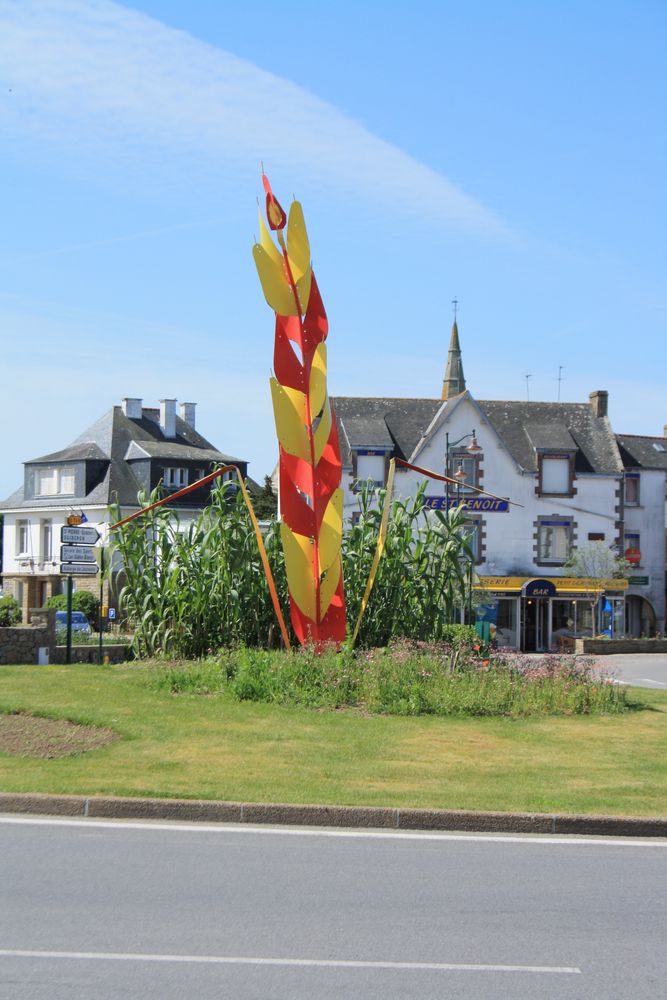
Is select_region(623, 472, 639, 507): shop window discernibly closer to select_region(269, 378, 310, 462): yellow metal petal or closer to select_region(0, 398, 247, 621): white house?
select_region(0, 398, 247, 621): white house

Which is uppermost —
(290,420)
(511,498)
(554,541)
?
(511,498)

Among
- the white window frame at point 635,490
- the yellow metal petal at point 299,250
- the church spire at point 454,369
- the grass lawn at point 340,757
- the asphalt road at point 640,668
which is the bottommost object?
the asphalt road at point 640,668

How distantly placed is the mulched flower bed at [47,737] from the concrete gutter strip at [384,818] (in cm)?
233

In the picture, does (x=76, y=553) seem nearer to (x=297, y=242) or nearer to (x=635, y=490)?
(x=297, y=242)

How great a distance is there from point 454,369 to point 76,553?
182 ft

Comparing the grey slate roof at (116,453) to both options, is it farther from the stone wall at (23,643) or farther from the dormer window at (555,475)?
the stone wall at (23,643)

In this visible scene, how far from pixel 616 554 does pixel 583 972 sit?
139ft

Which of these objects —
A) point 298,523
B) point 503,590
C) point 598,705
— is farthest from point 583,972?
point 503,590

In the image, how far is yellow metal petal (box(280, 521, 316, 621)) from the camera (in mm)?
18781

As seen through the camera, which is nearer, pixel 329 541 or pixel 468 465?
pixel 329 541

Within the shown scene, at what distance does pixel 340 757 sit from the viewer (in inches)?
462

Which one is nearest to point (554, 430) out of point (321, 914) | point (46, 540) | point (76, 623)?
point (46, 540)

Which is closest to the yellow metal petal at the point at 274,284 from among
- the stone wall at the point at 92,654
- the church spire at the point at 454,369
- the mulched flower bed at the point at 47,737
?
the stone wall at the point at 92,654

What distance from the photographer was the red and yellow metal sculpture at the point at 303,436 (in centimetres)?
1883
